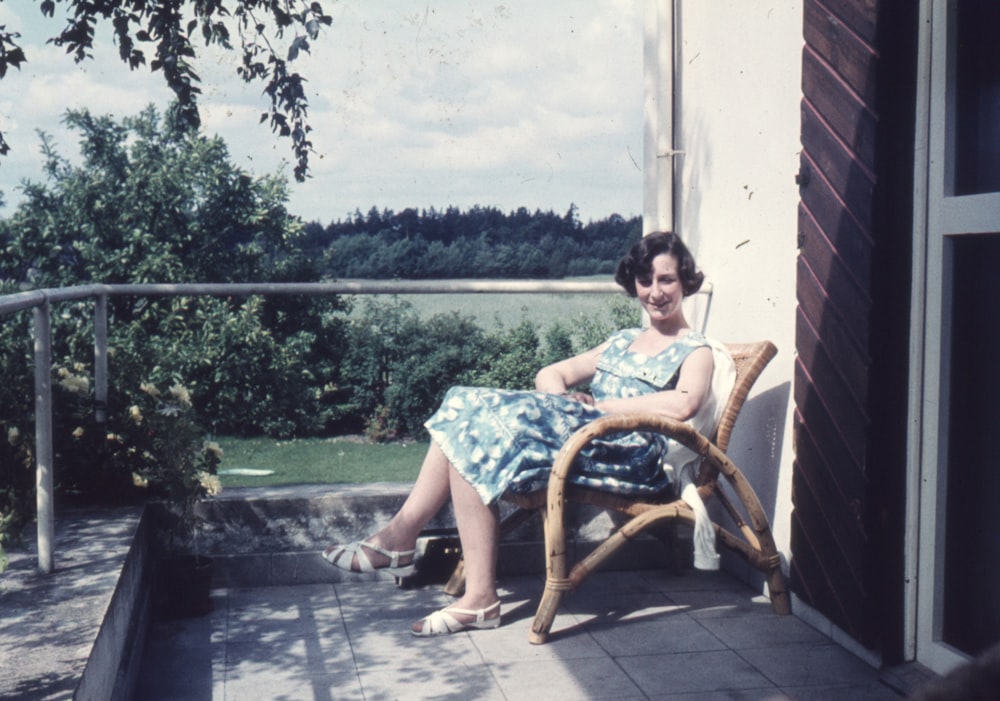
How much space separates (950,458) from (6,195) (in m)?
8.58

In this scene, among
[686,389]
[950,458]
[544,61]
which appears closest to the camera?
[950,458]

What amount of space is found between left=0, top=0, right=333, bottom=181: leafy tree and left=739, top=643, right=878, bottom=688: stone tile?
202cm

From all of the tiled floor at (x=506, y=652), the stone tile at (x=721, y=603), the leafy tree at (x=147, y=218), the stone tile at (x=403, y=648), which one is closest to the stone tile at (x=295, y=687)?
the tiled floor at (x=506, y=652)

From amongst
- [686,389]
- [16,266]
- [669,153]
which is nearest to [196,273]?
[16,266]

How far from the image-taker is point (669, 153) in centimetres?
395

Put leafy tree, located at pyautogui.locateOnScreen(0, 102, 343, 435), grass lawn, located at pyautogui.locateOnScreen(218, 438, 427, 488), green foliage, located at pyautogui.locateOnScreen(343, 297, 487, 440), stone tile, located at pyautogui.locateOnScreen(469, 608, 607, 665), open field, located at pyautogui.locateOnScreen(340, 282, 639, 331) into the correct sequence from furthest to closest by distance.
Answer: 1. leafy tree, located at pyautogui.locateOnScreen(0, 102, 343, 435)
2. grass lawn, located at pyautogui.locateOnScreen(218, 438, 427, 488)
3. green foliage, located at pyautogui.locateOnScreen(343, 297, 487, 440)
4. open field, located at pyautogui.locateOnScreen(340, 282, 639, 331)
5. stone tile, located at pyautogui.locateOnScreen(469, 608, 607, 665)

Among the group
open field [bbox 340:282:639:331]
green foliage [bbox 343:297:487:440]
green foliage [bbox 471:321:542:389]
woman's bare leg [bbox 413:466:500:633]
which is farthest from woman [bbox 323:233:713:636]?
green foliage [bbox 343:297:487:440]

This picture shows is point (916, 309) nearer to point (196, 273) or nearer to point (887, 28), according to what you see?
point (887, 28)

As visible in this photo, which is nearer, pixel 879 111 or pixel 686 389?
pixel 879 111

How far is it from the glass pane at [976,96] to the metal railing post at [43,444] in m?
2.18

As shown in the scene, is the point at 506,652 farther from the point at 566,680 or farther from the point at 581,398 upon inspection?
the point at 581,398

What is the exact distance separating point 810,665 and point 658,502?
0.63m

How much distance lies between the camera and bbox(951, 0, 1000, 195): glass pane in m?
2.31

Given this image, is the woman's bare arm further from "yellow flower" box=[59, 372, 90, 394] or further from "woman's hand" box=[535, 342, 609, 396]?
"yellow flower" box=[59, 372, 90, 394]
